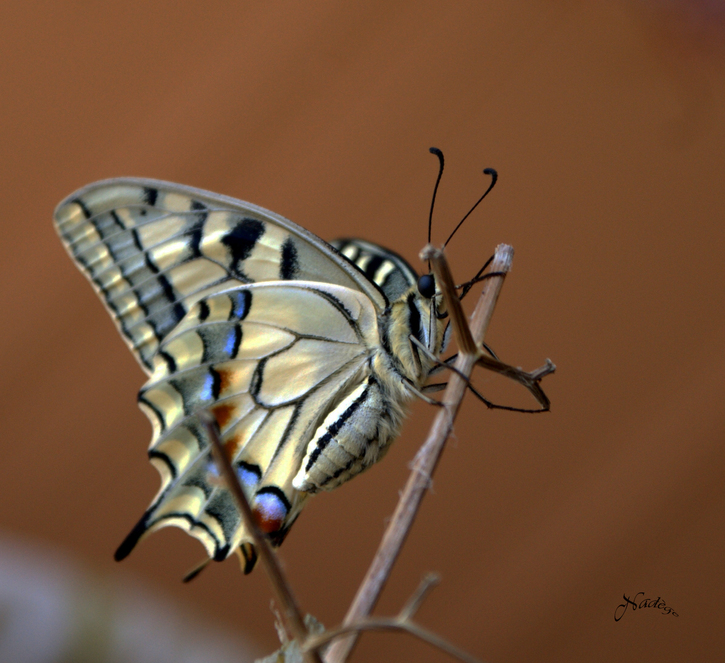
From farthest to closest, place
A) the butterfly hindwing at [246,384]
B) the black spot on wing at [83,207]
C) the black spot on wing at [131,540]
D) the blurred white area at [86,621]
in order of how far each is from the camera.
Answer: the blurred white area at [86,621] < the black spot on wing at [83,207] < the butterfly hindwing at [246,384] < the black spot on wing at [131,540]

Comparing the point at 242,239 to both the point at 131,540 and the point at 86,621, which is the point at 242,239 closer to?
the point at 131,540

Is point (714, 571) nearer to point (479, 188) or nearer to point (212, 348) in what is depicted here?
point (479, 188)

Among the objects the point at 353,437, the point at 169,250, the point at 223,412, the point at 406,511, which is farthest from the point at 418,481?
the point at 169,250

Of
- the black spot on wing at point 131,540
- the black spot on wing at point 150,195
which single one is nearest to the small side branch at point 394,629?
the black spot on wing at point 131,540

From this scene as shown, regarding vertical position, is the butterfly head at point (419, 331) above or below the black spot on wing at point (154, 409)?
above

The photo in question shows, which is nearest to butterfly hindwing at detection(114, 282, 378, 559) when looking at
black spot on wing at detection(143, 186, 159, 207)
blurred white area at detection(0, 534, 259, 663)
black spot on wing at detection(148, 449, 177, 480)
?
black spot on wing at detection(148, 449, 177, 480)

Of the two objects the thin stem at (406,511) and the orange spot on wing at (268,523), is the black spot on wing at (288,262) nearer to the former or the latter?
the orange spot on wing at (268,523)
